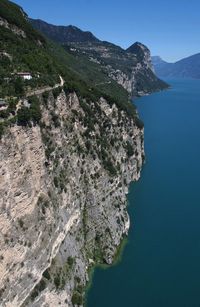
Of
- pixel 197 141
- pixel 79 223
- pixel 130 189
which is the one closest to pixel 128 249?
pixel 79 223

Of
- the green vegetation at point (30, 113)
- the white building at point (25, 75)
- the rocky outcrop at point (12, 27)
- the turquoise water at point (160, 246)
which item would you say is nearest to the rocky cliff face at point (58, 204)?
the green vegetation at point (30, 113)

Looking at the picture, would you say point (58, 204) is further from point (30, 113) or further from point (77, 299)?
point (30, 113)

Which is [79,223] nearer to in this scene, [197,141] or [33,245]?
[33,245]

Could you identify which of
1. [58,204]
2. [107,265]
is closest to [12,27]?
[58,204]

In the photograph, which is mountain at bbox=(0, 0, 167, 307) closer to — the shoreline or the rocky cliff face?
the rocky cliff face

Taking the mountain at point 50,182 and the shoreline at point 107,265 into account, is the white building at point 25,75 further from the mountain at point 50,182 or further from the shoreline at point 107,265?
the shoreline at point 107,265
